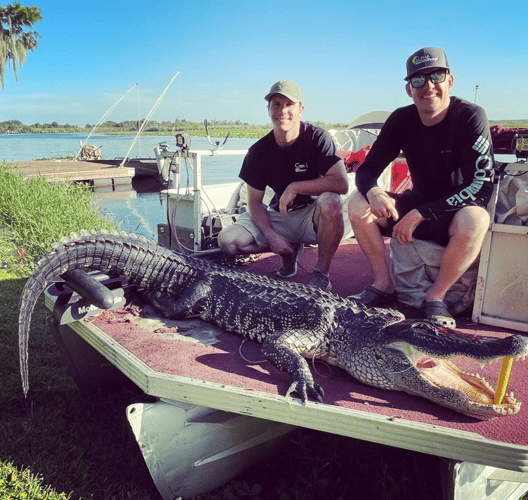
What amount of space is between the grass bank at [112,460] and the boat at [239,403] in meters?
0.15

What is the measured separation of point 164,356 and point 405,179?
188 inches

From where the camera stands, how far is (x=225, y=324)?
2.73 m

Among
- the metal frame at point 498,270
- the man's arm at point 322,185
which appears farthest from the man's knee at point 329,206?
the metal frame at point 498,270

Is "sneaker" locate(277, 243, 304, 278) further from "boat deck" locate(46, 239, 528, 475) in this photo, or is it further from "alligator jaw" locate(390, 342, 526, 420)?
"alligator jaw" locate(390, 342, 526, 420)

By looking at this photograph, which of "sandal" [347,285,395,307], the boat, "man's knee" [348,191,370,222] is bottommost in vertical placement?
the boat

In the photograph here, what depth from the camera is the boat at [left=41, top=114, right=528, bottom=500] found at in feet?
5.61

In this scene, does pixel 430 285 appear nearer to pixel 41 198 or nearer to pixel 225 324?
pixel 225 324

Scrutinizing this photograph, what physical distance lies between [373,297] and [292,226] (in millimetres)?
1140

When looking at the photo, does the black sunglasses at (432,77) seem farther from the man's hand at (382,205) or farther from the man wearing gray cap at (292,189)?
the man wearing gray cap at (292,189)

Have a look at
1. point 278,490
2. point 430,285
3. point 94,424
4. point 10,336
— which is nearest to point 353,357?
point 278,490

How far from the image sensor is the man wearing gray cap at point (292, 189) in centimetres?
330

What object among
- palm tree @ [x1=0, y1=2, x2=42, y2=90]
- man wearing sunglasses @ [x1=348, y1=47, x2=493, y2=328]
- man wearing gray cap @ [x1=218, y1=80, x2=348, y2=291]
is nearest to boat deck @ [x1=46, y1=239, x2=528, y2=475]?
man wearing sunglasses @ [x1=348, y1=47, x2=493, y2=328]

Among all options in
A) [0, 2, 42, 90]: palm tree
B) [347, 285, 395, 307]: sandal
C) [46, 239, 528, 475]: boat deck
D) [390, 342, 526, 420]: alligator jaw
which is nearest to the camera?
[46, 239, 528, 475]: boat deck

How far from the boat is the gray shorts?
686 mm
